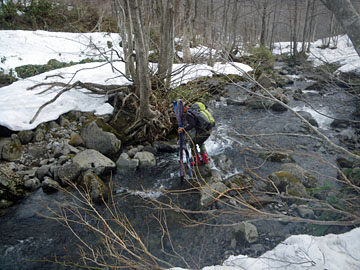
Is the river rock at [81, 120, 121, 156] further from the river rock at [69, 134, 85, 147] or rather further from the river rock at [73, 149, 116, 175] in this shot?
the river rock at [73, 149, 116, 175]

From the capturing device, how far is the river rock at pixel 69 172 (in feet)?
15.4

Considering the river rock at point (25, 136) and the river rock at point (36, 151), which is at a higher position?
the river rock at point (25, 136)

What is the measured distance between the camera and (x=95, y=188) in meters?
4.41

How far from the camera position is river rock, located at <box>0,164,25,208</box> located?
426 centimetres

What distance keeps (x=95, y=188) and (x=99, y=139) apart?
1.80 metres

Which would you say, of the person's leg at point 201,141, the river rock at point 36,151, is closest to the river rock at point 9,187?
the river rock at point 36,151

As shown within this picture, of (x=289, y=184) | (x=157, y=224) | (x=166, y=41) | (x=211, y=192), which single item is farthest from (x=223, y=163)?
(x=166, y=41)

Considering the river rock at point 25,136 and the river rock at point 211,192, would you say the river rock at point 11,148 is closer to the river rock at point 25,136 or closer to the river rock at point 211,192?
the river rock at point 25,136

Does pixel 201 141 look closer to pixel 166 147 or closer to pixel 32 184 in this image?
pixel 166 147

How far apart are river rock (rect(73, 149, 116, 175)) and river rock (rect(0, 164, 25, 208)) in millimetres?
1126

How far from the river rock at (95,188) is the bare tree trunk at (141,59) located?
7.75 feet

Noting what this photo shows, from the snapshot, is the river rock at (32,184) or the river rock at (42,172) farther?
the river rock at (42,172)

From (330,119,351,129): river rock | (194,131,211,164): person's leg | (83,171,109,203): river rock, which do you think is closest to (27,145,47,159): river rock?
(83,171,109,203): river rock

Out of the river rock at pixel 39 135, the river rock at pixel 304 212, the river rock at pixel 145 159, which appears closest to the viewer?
the river rock at pixel 304 212
